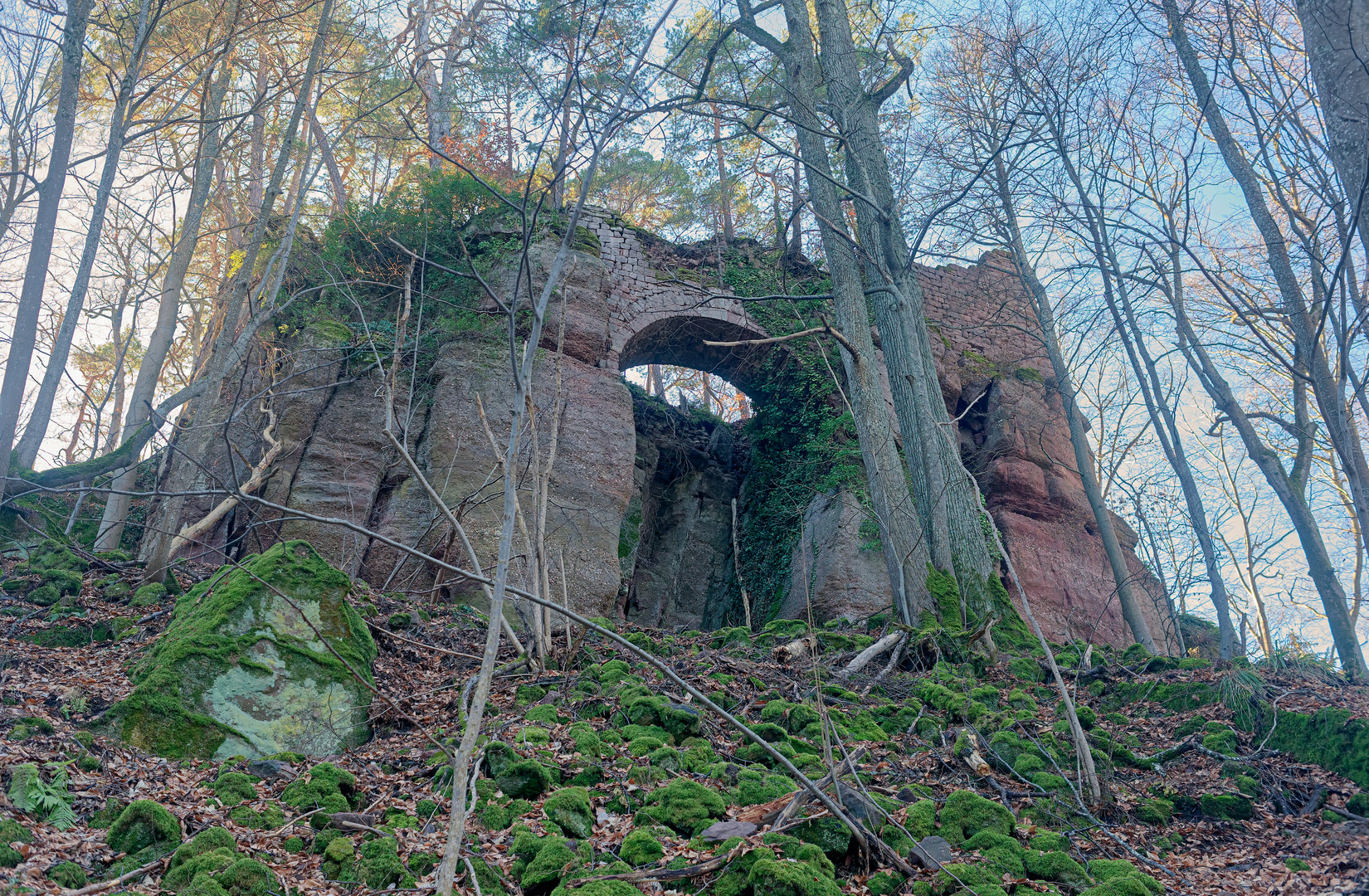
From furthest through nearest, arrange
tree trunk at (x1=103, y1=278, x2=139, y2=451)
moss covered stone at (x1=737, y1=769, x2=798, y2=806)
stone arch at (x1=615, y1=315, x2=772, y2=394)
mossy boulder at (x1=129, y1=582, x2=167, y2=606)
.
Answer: tree trunk at (x1=103, y1=278, x2=139, y2=451)
stone arch at (x1=615, y1=315, x2=772, y2=394)
mossy boulder at (x1=129, y1=582, x2=167, y2=606)
moss covered stone at (x1=737, y1=769, x2=798, y2=806)

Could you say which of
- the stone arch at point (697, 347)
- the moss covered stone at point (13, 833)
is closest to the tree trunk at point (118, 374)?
the stone arch at point (697, 347)

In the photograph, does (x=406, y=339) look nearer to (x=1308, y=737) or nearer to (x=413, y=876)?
(x=413, y=876)

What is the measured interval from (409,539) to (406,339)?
253 cm

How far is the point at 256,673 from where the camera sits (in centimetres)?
423

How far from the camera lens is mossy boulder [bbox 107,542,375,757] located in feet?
12.5

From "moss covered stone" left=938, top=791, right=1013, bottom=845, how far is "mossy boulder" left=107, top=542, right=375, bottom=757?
2.91 meters

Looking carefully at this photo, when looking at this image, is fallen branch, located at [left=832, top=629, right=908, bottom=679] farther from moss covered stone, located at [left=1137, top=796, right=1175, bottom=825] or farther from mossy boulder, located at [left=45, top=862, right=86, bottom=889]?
mossy boulder, located at [left=45, top=862, right=86, bottom=889]

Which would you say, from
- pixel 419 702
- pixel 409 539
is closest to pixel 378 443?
pixel 409 539

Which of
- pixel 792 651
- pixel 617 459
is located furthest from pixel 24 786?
pixel 617 459

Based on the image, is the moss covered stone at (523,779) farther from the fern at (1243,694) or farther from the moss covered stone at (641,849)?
the fern at (1243,694)

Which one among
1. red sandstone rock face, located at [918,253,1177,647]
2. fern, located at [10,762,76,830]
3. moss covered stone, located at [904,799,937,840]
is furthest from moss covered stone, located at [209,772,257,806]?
red sandstone rock face, located at [918,253,1177,647]

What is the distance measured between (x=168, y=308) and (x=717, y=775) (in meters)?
10.4

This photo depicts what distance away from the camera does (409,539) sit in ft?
26.6

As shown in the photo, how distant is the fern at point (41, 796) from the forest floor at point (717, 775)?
54mm
